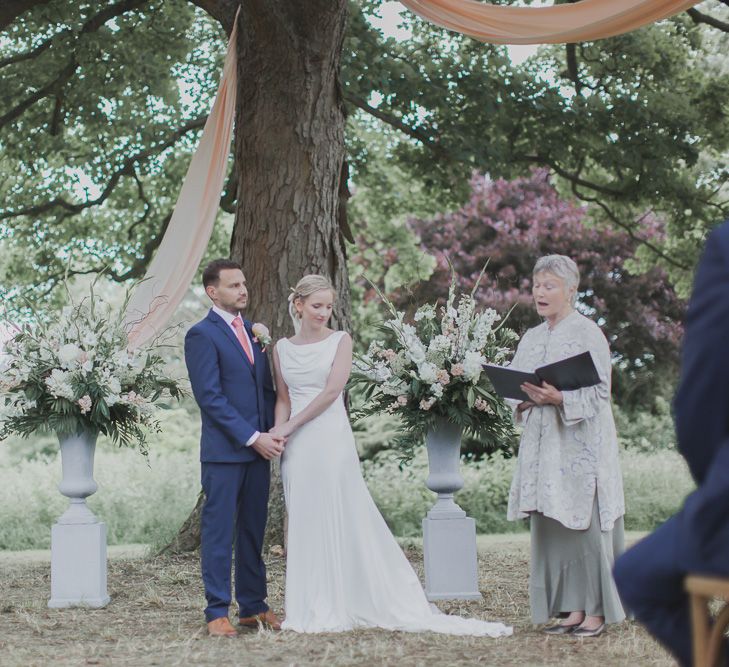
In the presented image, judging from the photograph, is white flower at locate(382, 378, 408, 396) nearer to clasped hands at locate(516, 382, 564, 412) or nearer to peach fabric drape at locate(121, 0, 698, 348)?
clasped hands at locate(516, 382, 564, 412)

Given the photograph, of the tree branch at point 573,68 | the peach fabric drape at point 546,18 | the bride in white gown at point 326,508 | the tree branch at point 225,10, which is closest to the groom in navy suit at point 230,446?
the bride in white gown at point 326,508

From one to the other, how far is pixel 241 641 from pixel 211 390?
1.29 meters

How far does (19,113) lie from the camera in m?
11.8

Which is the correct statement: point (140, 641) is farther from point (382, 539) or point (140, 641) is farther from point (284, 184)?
point (284, 184)

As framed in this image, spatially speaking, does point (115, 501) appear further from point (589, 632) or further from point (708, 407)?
point (708, 407)

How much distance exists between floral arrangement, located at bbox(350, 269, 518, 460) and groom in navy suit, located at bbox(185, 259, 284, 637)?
992 mm

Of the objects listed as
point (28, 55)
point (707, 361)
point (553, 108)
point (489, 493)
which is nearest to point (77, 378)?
point (707, 361)

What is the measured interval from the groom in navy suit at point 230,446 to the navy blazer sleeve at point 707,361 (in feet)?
12.2

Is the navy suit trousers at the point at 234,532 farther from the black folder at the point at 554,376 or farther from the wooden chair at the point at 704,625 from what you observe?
the wooden chair at the point at 704,625

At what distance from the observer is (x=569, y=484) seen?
18.6 feet

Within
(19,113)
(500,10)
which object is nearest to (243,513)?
(500,10)

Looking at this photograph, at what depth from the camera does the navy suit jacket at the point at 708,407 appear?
2.19 m

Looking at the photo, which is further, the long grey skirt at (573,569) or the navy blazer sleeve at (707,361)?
the long grey skirt at (573,569)

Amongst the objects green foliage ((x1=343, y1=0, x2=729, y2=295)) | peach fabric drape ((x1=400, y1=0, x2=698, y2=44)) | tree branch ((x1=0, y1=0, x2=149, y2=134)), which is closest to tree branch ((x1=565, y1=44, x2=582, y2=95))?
green foliage ((x1=343, y1=0, x2=729, y2=295))
